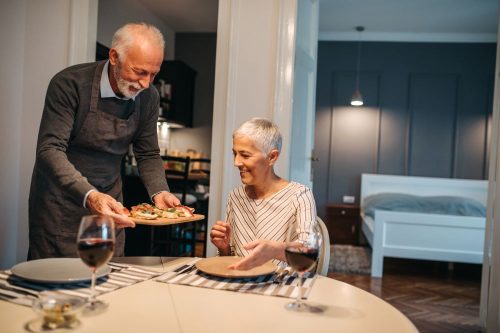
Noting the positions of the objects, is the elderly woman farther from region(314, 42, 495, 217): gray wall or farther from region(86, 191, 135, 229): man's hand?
region(314, 42, 495, 217): gray wall

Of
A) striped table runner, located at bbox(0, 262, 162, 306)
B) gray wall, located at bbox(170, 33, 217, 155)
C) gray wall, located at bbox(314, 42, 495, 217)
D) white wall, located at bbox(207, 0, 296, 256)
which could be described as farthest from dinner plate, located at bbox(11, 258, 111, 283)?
gray wall, located at bbox(314, 42, 495, 217)

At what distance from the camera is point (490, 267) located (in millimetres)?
3045

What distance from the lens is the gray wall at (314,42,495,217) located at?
6539 mm

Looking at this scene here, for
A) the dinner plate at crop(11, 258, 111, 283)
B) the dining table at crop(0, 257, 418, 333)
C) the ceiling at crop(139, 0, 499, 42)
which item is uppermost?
the ceiling at crop(139, 0, 499, 42)

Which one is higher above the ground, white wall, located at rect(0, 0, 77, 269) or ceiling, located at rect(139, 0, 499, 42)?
ceiling, located at rect(139, 0, 499, 42)

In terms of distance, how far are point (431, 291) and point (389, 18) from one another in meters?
3.56

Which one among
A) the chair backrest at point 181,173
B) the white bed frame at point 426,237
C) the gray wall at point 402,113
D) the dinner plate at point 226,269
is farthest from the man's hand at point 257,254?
the gray wall at point 402,113

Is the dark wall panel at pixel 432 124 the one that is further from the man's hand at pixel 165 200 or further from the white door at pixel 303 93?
the man's hand at pixel 165 200

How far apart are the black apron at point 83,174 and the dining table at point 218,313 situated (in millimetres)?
789

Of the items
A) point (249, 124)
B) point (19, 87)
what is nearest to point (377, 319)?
point (249, 124)

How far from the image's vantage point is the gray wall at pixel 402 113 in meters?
6.54

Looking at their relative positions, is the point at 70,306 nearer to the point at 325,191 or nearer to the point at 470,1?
the point at 470,1

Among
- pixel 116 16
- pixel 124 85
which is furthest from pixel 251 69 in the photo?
pixel 116 16

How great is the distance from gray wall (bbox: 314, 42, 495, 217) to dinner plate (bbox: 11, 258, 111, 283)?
5.80 meters
